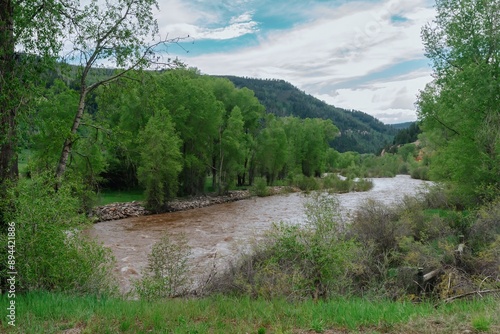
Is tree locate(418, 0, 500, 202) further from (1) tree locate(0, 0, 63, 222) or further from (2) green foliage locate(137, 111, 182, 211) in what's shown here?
(2) green foliage locate(137, 111, 182, 211)

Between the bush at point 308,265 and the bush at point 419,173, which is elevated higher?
the bush at point 308,265

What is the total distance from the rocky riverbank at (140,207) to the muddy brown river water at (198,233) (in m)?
1.48

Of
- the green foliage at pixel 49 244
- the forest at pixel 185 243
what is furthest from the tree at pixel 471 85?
the green foliage at pixel 49 244

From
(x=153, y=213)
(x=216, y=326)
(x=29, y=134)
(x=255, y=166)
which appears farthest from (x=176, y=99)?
(x=216, y=326)

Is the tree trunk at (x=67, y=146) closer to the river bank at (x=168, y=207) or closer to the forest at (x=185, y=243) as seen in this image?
the forest at (x=185, y=243)

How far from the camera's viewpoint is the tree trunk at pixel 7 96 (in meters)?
7.73

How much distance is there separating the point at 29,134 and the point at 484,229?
15050mm

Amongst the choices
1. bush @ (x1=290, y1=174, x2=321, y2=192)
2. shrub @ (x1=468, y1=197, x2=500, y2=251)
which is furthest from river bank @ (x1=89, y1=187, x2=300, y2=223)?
shrub @ (x1=468, y1=197, x2=500, y2=251)

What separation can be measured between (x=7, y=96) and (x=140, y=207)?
1099 inches

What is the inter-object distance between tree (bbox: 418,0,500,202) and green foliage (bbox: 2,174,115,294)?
55.4 feet

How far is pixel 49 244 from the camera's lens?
7633 mm

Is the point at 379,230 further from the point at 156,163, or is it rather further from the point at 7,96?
the point at 156,163

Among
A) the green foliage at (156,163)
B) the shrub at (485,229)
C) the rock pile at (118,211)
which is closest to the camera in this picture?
the shrub at (485,229)

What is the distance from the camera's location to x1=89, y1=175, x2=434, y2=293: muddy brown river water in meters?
15.3
